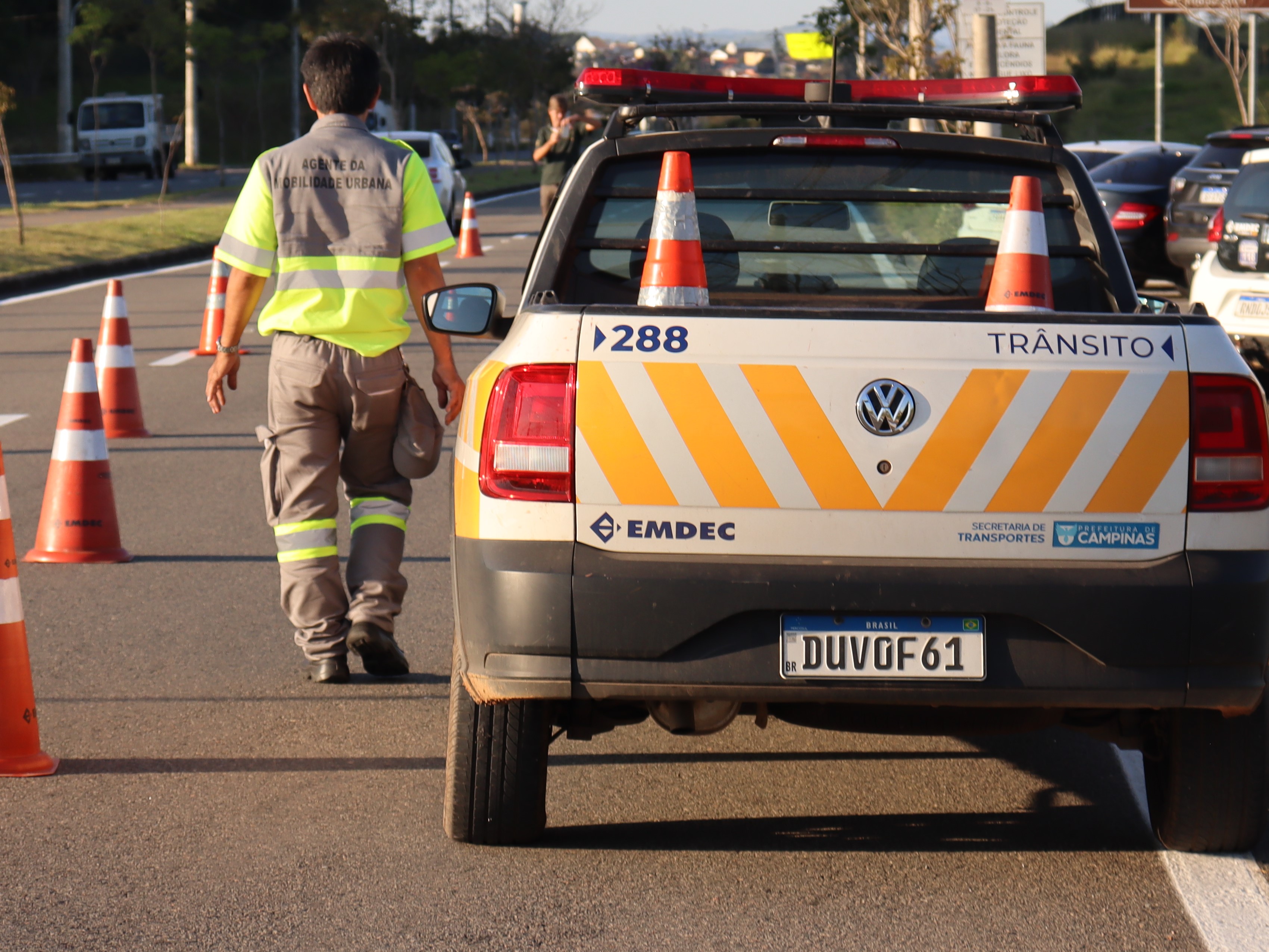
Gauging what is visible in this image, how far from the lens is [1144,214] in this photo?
727 inches

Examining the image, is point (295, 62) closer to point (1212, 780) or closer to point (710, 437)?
point (710, 437)

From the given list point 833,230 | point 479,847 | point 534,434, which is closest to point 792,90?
point 833,230

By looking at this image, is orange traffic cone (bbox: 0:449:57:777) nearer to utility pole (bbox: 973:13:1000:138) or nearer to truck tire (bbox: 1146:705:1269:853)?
truck tire (bbox: 1146:705:1269:853)

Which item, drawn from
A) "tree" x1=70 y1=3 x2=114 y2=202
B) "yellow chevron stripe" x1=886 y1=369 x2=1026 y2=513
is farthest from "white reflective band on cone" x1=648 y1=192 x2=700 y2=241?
"tree" x1=70 y1=3 x2=114 y2=202

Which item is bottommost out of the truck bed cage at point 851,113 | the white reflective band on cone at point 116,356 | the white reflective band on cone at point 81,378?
the white reflective band on cone at point 116,356

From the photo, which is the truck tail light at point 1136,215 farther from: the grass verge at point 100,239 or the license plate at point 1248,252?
the grass verge at point 100,239

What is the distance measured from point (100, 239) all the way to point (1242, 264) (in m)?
17.1

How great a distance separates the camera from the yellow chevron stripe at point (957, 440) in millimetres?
3604

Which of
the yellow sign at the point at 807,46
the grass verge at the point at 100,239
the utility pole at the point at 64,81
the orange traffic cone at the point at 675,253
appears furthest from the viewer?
the utility pole at the point at 64,81

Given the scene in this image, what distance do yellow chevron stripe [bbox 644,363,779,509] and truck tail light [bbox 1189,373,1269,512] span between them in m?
0.88

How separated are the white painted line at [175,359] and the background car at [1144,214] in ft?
31.4

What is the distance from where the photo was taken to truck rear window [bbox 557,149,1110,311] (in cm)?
462

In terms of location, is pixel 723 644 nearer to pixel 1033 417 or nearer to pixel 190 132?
pixel 1033 417

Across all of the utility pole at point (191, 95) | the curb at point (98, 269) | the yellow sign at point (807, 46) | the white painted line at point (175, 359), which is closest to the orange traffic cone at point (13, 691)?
the white painted line at point (175, 359)
